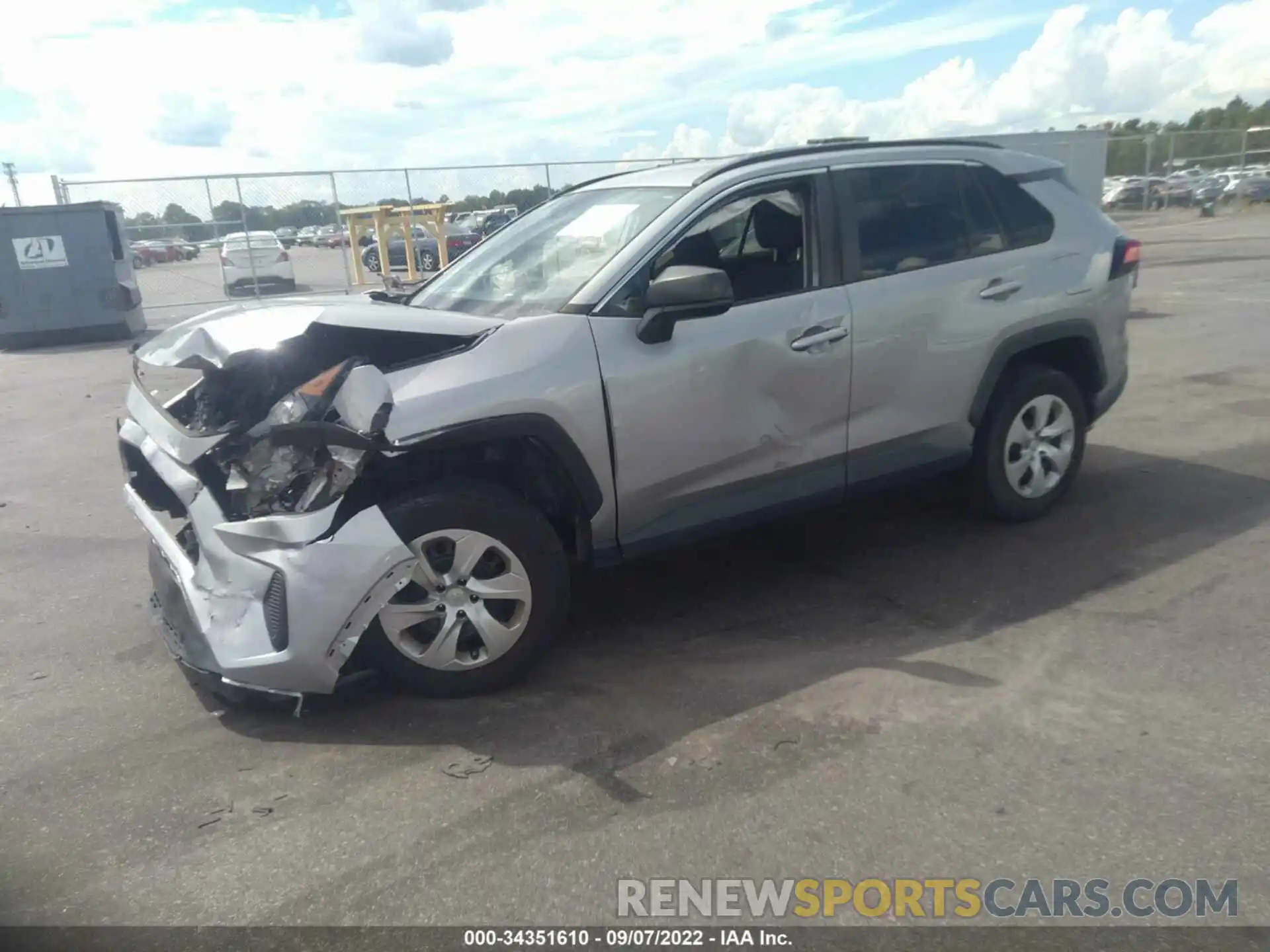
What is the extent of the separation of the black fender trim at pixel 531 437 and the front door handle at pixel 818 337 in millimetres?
1119

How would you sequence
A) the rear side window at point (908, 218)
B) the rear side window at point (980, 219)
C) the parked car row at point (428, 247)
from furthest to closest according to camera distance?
1. the parked car row at point (428, 247)
2. the rear side window at point (980, 219)
3. the rear side window at point (908, 218)

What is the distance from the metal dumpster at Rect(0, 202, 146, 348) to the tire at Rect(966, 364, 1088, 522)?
14860 millimetres

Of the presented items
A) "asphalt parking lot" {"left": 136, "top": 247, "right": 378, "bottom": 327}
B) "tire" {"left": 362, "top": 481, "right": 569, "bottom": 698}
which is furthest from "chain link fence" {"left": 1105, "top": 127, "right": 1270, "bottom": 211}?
"tire" {"left": 362, "top": 481, "right": 569, "bottom": 698}

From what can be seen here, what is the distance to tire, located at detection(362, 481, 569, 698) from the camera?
3639 millimetres

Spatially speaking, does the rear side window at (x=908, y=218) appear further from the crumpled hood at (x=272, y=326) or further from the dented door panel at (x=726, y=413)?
the crumpled hood at (x=272, y=326)

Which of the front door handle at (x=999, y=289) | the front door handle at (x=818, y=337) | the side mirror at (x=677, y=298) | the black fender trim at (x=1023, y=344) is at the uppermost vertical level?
the side mirror at (x=677, y=298)

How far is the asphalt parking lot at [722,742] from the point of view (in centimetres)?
286

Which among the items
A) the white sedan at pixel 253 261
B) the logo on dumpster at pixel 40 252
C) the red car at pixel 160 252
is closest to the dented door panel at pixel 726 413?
the logo on dumpster at pixel 40 252

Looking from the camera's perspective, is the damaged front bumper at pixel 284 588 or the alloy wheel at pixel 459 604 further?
the alloy wheel at pixel 459 604

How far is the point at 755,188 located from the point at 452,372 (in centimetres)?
171

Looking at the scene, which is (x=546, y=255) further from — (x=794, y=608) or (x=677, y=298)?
(x=794, y=608)

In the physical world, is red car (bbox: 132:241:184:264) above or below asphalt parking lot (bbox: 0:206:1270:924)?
above

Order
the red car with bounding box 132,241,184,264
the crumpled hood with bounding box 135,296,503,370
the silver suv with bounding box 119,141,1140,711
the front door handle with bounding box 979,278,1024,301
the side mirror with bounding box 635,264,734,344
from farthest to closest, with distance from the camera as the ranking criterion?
the red car with bounding box 132,241,184,264 → the front door handle with bounding box 979,278,1024,301 → the side mirror with bounding box 635,264,734,344 → the crumpled hood with bounding box 135,296,503,370 → the silver suv with bounding box 119,141,1140,711

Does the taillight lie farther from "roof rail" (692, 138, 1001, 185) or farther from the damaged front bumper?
the damaged front bumper
